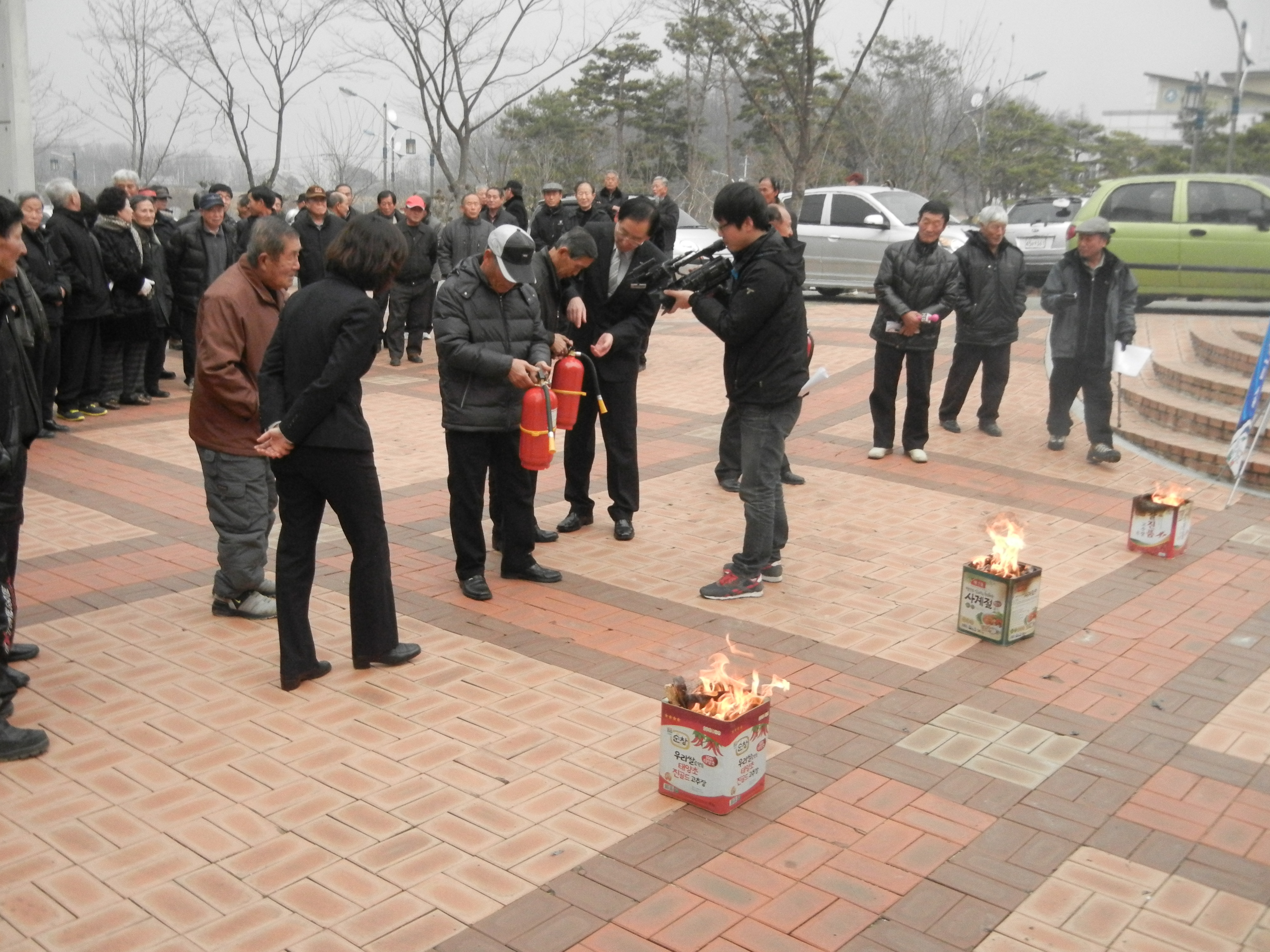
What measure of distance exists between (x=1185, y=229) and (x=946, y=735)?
477 inches

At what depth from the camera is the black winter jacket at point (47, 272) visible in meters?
9.65

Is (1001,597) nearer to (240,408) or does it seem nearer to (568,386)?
(568,386)

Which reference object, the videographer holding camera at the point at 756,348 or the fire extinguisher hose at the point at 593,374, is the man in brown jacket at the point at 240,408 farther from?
the videographer holding camera at the point at 756,348

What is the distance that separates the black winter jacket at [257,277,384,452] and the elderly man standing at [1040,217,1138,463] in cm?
633

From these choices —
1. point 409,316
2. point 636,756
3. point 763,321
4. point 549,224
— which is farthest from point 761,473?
point 409,316

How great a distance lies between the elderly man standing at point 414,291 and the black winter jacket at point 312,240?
99 centimetres

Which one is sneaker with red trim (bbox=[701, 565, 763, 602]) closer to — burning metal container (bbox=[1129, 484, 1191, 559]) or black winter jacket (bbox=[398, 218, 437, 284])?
burning metal container (bbox=[1129, 484, 1191, 559])

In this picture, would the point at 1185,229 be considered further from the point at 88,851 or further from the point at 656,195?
the point at 88,851

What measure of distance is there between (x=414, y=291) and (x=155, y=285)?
3.27m

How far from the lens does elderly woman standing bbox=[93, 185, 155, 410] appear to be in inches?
419

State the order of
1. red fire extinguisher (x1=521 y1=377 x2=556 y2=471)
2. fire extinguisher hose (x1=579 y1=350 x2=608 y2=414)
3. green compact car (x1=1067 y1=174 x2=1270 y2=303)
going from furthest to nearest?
1. green compact car (x1=1067 y1=174 x2=1270 y2=303)
2. fire extinguisher hose (x1=579 y1=350 x2=608 y2=414)
3. red fire extinguisher (x1=521 y1=377 x2=556 y2=471)

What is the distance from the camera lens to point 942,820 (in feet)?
13.5

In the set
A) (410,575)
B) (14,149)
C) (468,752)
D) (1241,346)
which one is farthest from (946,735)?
(14,149)

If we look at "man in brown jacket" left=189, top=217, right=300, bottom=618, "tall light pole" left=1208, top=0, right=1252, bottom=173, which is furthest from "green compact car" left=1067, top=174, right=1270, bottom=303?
"man in brown jacket" left=189, top=217, right=300, bottom=618
